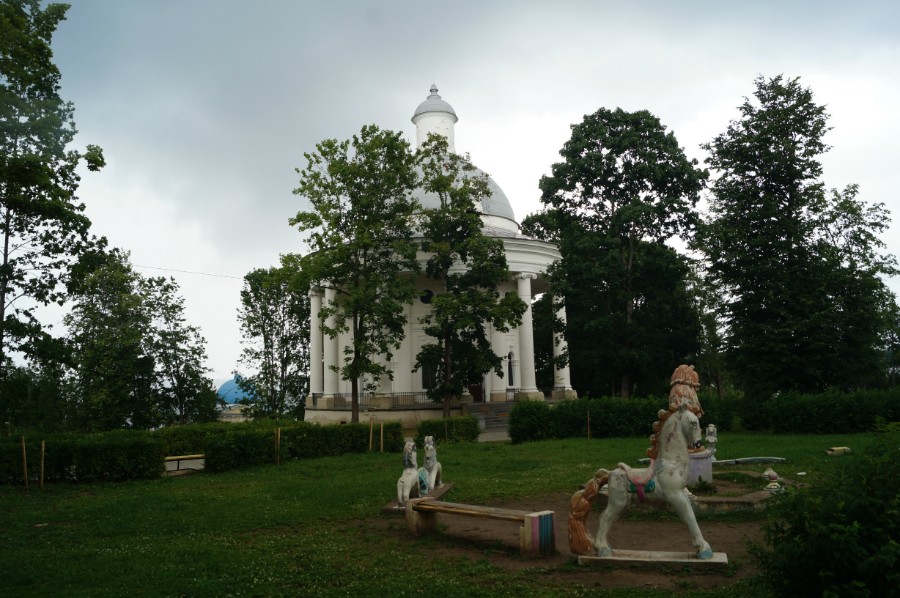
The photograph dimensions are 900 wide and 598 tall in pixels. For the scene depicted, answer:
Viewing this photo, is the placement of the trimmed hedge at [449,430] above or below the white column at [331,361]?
below

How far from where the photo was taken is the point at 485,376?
36.4m

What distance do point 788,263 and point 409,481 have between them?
23.2 metres

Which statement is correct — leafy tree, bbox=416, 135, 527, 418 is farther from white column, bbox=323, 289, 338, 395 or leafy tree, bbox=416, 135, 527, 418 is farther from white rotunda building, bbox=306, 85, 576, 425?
white column, bbox=323, 289, 338, 395

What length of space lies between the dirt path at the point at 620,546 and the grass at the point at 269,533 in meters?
0.26

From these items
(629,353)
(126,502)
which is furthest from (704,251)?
(126,502)

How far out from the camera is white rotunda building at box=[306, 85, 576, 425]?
34.3 meters

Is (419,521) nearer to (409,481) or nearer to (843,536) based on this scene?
(409,481)

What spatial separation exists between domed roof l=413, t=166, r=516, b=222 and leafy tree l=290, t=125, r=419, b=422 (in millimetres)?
9663

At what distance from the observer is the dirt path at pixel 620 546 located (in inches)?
302

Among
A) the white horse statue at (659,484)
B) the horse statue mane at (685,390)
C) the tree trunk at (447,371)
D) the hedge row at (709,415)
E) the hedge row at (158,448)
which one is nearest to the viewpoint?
the white horse statue at (659,484)

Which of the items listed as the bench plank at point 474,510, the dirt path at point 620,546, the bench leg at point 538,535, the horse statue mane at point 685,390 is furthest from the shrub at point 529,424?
the horse statue mane at point 685,390

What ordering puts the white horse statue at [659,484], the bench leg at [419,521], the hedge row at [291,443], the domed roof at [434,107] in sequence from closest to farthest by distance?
1. the white horse statue at [659,484]
2. the bench leg at [419,521]
3. the hedge row at [291,443]
4. the domed roof at [434,107]

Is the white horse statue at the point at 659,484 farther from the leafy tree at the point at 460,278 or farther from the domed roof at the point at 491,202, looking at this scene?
the domed roof at the point at 491,202

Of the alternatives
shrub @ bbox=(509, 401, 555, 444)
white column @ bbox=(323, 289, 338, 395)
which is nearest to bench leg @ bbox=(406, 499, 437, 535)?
shrub @ bbox=(509, 401, 555, 444)
